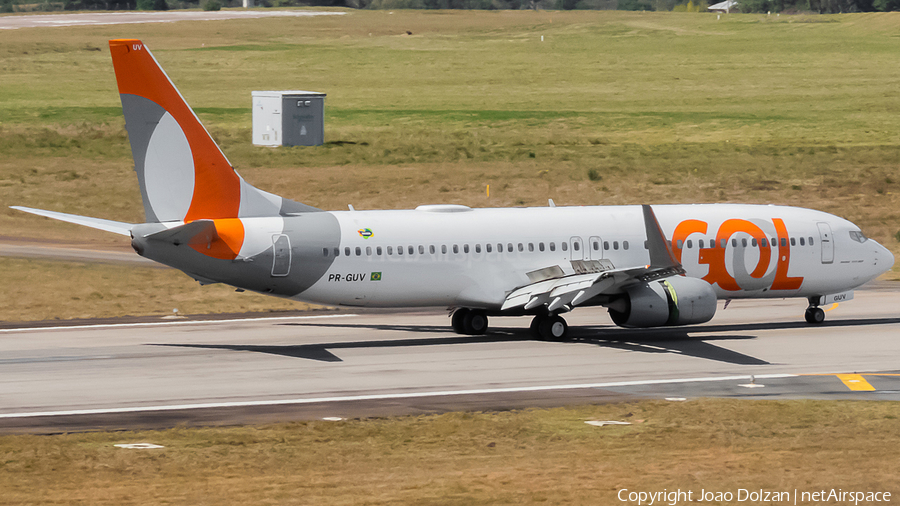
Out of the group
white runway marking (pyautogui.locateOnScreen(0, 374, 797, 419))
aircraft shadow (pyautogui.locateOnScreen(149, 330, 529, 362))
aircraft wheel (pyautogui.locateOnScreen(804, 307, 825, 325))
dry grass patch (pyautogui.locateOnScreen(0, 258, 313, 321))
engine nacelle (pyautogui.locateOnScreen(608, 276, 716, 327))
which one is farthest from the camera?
dry grass patch (pyautogui.locateOnScreen(0, 258, 313, 321))

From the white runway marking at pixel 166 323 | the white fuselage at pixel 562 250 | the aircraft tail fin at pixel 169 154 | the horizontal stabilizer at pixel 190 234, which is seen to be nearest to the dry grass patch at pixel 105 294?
the white runway marking at pixel 166 323

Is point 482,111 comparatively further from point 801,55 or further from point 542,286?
point 542,286

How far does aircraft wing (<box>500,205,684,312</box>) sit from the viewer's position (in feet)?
125

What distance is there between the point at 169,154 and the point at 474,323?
11.8m

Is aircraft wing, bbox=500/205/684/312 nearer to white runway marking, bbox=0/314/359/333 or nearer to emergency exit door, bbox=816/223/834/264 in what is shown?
emergency exit door, bbox=816/223/834/264

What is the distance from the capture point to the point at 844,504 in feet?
71.8

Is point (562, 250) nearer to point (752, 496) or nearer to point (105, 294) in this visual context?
point (752, 496)

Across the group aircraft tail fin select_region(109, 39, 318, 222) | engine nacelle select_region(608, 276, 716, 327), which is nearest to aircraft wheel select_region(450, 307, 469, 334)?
engine nacelle select_region(608, 276, 716, 327)

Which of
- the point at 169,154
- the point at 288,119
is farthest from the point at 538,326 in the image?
the point at 288,119

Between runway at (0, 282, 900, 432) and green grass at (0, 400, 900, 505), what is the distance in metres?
1.79

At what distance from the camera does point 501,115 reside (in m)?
102

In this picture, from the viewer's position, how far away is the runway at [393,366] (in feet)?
102

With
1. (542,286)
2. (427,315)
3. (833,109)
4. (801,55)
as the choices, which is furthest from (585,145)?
(801,55)

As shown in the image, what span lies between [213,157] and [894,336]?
77.3 feet
